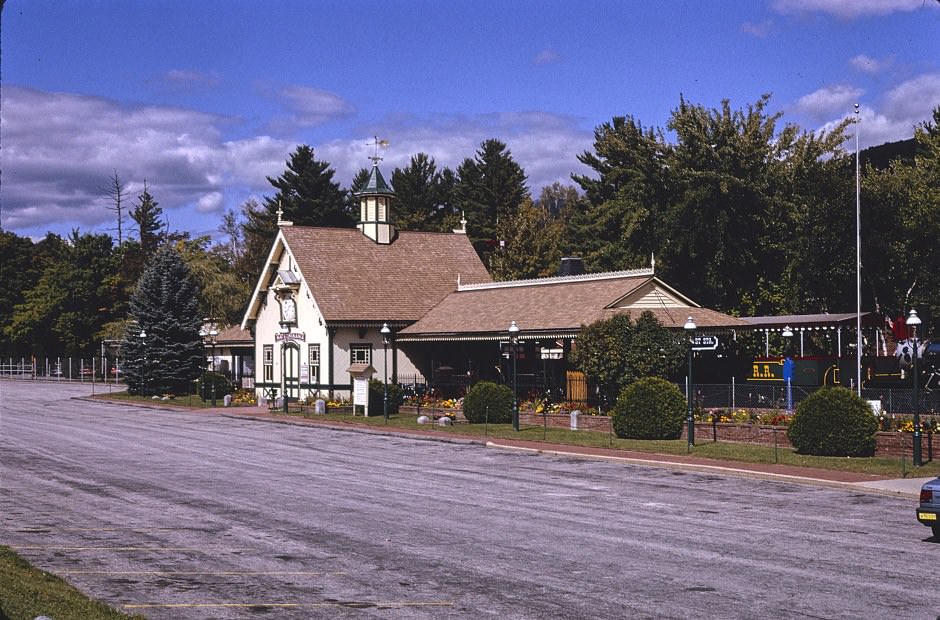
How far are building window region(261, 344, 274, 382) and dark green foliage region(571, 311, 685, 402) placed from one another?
2536 cm

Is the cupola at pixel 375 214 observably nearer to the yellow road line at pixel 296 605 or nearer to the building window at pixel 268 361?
the building window at pixel 268 361

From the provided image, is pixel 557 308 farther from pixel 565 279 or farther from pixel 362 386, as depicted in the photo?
pixel 362 386

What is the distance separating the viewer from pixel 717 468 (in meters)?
25.9

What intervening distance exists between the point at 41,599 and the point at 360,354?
42.9 meters

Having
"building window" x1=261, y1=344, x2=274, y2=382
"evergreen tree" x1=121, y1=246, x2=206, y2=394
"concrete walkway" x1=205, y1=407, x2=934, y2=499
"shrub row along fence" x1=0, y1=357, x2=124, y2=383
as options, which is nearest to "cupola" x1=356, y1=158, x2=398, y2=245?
"building window" x1=261, y1=344, x2=274, y2=382

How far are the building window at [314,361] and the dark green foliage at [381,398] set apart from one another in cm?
828

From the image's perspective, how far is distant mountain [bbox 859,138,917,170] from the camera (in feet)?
238

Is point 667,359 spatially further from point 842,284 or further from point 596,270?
point 596,270

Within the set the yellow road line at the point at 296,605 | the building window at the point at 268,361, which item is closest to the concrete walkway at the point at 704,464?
the yellow road line at the point at 296,605

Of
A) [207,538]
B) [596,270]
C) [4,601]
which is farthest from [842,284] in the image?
[4,601]

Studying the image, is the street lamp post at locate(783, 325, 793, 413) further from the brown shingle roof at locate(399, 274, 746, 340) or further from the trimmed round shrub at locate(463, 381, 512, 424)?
the trimmed round shrub at locate(463, 381, 512, 424)

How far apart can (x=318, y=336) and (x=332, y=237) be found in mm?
7145

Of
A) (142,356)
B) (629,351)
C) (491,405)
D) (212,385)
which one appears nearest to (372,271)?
(212,385)

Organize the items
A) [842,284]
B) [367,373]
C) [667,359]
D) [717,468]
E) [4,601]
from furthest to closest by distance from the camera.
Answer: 1. [842,284]
2. [367,373]
3. [667,359]
4. [717,468]
5. [4,601]
